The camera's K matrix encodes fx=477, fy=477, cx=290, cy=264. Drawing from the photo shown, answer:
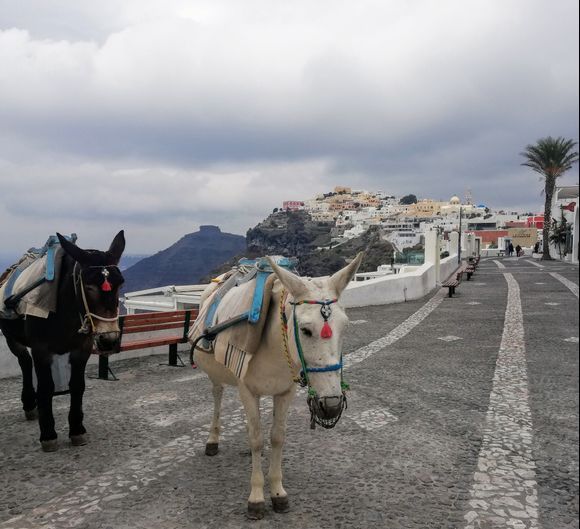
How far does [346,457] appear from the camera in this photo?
452 centimetres

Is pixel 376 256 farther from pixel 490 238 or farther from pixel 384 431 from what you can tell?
pixel 384 431

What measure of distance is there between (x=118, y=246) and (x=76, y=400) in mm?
1660

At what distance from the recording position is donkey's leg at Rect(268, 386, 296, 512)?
11.9 feet

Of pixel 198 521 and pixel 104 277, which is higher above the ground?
pixel 104 277

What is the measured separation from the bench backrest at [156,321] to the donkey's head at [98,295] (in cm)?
328

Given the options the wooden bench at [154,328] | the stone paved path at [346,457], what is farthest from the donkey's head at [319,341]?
the wooden bench at [154,328]

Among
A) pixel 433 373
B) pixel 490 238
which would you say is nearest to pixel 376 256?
pixel 490 238

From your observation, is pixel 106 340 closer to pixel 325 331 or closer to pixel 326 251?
pixel 325 331

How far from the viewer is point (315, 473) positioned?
166 inches

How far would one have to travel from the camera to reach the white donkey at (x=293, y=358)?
114 inches

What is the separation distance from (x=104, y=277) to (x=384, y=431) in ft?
10.9

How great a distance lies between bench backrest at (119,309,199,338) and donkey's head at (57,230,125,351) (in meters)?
3.28

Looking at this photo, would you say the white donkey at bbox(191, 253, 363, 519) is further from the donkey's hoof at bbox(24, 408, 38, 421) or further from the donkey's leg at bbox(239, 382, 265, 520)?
the donkey's hoof at bbox(24, 408, 38, 421)

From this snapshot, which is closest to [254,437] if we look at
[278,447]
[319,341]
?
[278,447]
